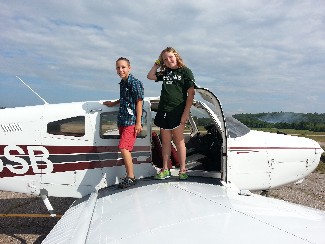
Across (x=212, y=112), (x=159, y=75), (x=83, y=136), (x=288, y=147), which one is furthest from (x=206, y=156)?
(x=83, y=136)

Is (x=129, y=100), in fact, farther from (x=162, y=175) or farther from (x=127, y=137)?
(x=162, y=175)

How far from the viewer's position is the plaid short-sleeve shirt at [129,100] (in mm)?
4973

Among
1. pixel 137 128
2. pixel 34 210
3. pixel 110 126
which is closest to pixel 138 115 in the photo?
pixel 137 128

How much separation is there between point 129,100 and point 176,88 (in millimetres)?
751

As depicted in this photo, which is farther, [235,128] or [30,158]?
[235,128]

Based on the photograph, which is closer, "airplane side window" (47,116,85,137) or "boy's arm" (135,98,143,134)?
"boy's arm" (135,98,143,134)

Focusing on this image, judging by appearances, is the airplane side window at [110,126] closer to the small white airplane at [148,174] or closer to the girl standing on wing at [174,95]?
the small white airplane at [148,174]

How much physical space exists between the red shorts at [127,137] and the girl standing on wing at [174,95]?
462 millimetres

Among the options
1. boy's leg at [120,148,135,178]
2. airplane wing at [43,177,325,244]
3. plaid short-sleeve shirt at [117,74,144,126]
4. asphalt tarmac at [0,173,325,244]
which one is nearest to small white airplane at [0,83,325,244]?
airplane wing at [43,177,325,244]

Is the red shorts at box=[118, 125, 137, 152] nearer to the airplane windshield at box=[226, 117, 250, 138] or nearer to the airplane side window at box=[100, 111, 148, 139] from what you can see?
the airplane side window at box=[100, 111, 148, 139]

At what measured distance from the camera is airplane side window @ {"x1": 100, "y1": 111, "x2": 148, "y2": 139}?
17.3 ft

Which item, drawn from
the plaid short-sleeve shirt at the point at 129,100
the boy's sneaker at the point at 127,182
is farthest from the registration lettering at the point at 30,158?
the plaid short-sleeve shirt at the point at 129,100

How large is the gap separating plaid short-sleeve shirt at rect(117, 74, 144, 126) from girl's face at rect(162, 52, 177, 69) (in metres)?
0.52

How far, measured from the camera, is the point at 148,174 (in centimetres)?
538
